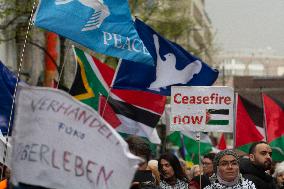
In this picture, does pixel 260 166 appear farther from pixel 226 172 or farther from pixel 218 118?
pixel 226 172

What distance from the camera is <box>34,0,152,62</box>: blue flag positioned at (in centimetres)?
1020

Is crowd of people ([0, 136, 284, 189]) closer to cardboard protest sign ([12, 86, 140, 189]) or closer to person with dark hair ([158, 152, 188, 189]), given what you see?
person with dark hair ([158, 152, 188, 189])

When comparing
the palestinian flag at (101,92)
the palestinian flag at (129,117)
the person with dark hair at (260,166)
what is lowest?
the person with dark hair at (260,166)

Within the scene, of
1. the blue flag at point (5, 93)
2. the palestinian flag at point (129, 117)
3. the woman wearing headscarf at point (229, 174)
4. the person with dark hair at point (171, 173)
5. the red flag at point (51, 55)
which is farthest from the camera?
the red flag at point (51, 55)

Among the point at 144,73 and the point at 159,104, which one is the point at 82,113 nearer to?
the point at 144,73

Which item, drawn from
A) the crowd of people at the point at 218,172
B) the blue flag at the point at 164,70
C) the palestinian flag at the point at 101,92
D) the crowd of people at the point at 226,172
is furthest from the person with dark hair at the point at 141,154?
the palestinian flag at the point at 101,92

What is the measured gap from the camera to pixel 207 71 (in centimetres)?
1302

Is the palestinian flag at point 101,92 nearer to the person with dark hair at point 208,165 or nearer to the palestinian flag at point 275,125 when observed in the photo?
the palestinian flag at point 275,125

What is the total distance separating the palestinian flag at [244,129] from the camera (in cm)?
1583

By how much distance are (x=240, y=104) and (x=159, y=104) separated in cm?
219

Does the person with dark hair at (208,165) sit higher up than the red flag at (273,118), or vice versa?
the red flag at (273,118)

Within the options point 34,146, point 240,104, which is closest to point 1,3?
point 240,104

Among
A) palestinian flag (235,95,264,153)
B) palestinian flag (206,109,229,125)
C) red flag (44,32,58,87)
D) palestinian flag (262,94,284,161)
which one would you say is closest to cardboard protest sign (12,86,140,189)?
palestinian flag (206,109,229,125)

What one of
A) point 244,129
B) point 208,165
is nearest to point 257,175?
point 208,165
